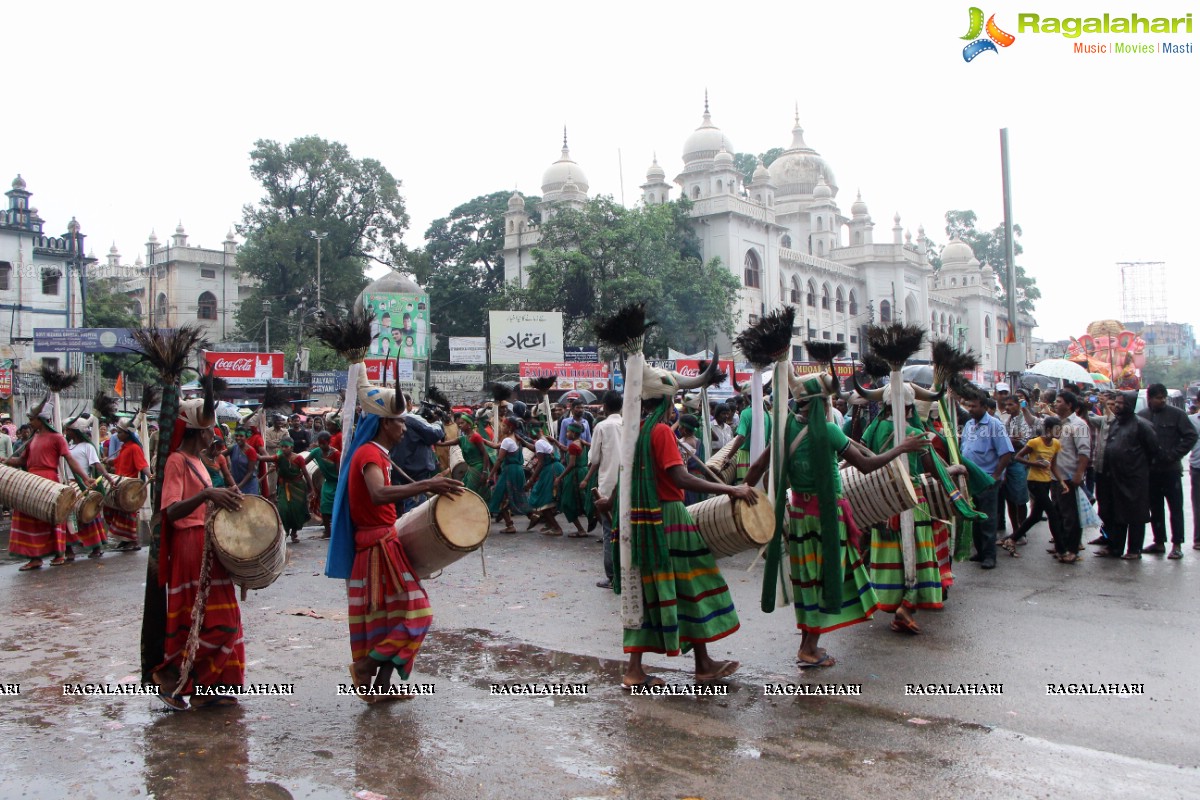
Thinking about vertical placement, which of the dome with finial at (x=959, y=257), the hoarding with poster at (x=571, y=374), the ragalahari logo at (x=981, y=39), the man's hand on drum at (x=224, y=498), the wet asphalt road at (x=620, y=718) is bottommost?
the wet asphalt road at (x=620, y=718)

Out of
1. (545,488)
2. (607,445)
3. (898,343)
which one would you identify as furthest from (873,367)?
(545,488)

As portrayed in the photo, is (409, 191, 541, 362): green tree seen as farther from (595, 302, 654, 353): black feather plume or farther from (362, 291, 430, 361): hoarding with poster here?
(595, 302, 654, 353): black feather plume

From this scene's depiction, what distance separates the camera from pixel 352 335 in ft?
17.9

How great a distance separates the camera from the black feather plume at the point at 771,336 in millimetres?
5492

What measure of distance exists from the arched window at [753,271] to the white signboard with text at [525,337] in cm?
1908

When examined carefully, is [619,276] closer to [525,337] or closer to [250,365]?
[525,337]

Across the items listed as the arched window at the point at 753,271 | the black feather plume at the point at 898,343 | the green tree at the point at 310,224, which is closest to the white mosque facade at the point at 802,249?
the arched window at the point at 753,271

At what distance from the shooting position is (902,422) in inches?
251

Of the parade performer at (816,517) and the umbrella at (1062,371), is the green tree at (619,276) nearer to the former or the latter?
the umbrella at (1062,371)

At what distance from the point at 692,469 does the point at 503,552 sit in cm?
549

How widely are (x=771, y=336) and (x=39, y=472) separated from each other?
8251mm

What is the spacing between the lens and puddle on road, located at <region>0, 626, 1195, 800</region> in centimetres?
390

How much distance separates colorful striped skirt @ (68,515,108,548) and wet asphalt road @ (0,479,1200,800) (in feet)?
10.8

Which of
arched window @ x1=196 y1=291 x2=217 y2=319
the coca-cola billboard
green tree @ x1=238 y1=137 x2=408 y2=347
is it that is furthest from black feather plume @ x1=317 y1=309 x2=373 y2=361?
arched window @ x1=196 y1=291 x2=217 y2=319
